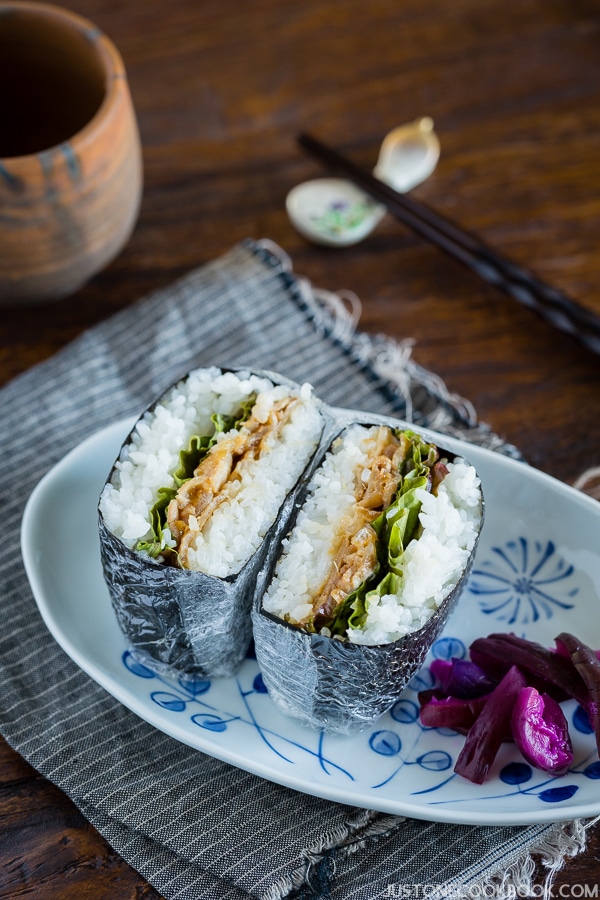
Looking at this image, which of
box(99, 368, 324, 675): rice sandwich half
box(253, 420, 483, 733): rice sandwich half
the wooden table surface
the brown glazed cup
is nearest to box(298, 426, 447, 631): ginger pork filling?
box(253, 420, 483, 733): rice sandwich half

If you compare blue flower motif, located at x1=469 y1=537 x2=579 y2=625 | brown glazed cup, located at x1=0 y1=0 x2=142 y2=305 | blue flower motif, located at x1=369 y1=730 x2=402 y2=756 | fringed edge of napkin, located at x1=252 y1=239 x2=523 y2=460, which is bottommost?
blue flower motif, located at x1=369 y1=730 x2=402 y2=756

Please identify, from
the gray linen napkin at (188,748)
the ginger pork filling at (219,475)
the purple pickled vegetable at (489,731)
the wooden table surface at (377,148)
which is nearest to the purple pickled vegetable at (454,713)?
the purple pickled vegetable at (489,731)

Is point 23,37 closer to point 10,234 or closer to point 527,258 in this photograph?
point 10,234

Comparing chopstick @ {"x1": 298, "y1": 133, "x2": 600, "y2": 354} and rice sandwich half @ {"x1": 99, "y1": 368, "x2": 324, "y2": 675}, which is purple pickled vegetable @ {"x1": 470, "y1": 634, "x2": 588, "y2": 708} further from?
chopstick @ {"x1": 298, "y1": 133, "x2": 600, "y2": 354}

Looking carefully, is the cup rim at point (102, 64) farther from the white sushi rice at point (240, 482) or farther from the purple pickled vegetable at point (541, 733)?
the purple pickled vegetable at point (541, 733)

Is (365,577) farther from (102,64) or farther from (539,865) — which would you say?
(102,64)

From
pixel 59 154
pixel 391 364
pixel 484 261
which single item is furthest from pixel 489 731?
pixel 59 154
